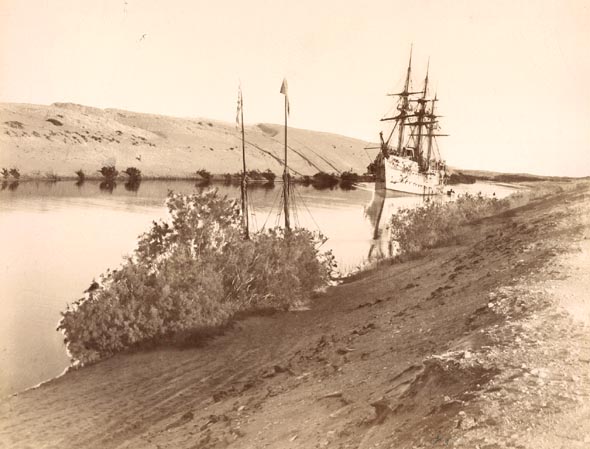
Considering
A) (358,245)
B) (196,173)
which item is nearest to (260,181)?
(196,173)

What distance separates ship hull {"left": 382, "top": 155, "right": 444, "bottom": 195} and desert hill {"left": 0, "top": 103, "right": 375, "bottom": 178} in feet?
76.9

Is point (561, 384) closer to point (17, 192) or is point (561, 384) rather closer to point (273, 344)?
point (273, 344)

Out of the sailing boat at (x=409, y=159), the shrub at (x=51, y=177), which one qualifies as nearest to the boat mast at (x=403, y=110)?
the sailing boat at (x=409, y=159)

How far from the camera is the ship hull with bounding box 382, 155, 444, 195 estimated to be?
76875 millimetres

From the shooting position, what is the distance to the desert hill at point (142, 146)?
265ft

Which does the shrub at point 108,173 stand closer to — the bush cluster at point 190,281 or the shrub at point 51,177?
the shrub at point 51,177

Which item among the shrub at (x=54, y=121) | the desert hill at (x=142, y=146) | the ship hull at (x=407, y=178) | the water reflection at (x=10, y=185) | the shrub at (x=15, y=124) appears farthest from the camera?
the shrub at (x=54, y=121)

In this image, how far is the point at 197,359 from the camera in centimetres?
1209

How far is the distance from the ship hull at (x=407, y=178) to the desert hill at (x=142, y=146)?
2344 cm

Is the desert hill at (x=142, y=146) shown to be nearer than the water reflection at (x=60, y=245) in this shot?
No

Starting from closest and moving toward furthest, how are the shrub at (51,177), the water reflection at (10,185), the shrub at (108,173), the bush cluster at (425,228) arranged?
the bush cluster at (425,228) → the water reflection at (10,185) → the shrub at (51,177) → the shrub at (108,173)

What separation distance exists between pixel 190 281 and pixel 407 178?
70657 millimetres

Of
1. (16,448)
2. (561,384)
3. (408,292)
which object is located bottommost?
(16,448)

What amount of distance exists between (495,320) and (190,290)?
749cm
